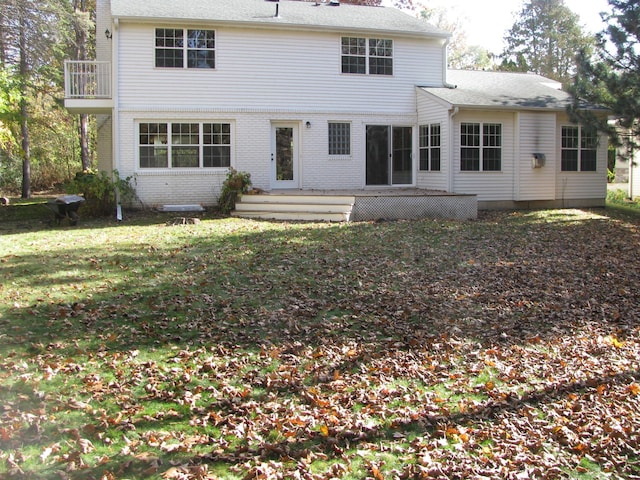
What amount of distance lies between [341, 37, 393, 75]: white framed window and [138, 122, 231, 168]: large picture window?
423cm

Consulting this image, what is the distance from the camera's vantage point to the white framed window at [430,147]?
18.7 metres

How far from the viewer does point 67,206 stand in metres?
15.1

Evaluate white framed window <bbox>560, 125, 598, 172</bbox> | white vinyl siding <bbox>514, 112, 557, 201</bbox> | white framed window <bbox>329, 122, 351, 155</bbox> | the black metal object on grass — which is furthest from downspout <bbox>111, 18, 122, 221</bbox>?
white framed window <bbox>560, 125, 598, 172</bbox>

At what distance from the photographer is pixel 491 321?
7637mm

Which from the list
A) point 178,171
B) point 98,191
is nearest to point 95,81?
point 178,171

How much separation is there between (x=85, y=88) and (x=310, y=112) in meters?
6.52

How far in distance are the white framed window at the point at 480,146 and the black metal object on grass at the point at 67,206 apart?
10.6m

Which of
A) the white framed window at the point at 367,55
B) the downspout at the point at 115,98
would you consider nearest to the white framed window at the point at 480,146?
the white framed window at the point at 367,55

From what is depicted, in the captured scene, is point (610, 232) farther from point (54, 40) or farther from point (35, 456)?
point (54, 40)

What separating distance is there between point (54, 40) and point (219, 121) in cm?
1203

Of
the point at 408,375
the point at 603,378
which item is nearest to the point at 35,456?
the point at 408,375

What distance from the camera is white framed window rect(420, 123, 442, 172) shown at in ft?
61.4

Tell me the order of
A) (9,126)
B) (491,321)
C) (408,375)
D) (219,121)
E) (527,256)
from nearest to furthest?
(408,375) → (491,321) → (527,256) → (219,121) → (9,126)

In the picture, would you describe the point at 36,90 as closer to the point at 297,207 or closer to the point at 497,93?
the point at 297,207
